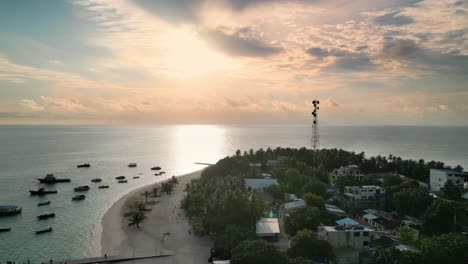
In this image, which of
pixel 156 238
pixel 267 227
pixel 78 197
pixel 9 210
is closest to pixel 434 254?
pixel 267 227

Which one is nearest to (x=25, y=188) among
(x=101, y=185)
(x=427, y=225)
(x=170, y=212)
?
(x=101, y=185)

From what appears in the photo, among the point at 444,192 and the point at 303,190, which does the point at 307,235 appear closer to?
the point at 303,190

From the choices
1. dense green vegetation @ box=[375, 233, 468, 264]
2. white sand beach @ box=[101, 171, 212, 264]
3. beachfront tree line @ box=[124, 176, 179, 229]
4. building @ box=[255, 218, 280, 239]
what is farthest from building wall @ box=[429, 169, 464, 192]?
beachfront tree line @ box=[124, 176, 179, 229]

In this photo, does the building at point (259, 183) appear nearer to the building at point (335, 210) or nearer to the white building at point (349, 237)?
the building at point (335, 210)

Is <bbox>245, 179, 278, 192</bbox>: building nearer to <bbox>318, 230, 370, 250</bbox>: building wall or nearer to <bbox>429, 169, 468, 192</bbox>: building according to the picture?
<bbox>318, 230, 370, 250</bbox>: building wall

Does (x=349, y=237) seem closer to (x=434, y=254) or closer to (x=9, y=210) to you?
(x=434, y=254)

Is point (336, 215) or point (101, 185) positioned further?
point (101, 185)
